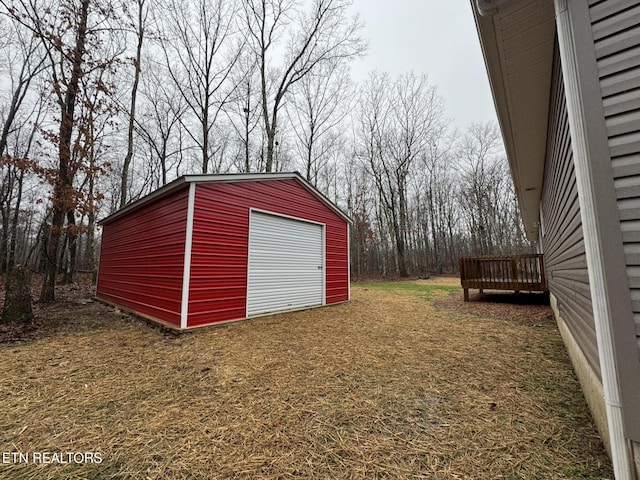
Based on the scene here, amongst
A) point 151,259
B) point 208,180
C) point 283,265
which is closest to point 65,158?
point 151,259

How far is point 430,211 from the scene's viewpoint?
919 inches

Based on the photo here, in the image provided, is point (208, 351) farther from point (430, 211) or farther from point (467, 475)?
point (430, 211)

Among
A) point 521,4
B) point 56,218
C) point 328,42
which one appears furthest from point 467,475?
point 328,42

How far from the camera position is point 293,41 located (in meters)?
12.3

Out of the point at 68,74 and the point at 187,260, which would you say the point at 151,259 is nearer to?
the point at 187,260

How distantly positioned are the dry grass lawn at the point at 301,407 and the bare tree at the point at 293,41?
9.55 meters

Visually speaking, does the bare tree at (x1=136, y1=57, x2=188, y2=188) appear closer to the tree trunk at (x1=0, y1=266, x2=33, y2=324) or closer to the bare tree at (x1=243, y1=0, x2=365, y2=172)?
the bare tree at (x1=243, y1=0, x2=365, y2=172)

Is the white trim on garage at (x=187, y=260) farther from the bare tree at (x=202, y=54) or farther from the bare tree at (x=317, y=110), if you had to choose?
the bare tree at (x=317, y=110)

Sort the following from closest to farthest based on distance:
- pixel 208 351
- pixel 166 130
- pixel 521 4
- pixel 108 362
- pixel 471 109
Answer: pixel 521 4
pixel 108 362
pixel 208 351
pixel 166 130
pixel 471 109

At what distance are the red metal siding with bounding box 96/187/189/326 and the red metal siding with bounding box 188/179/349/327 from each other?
10.9 inches

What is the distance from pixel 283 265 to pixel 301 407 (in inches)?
170

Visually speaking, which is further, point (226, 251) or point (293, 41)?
point (293, 41)

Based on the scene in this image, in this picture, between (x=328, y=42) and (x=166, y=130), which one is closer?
(x=328, y=42)

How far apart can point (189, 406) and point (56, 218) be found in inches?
345
